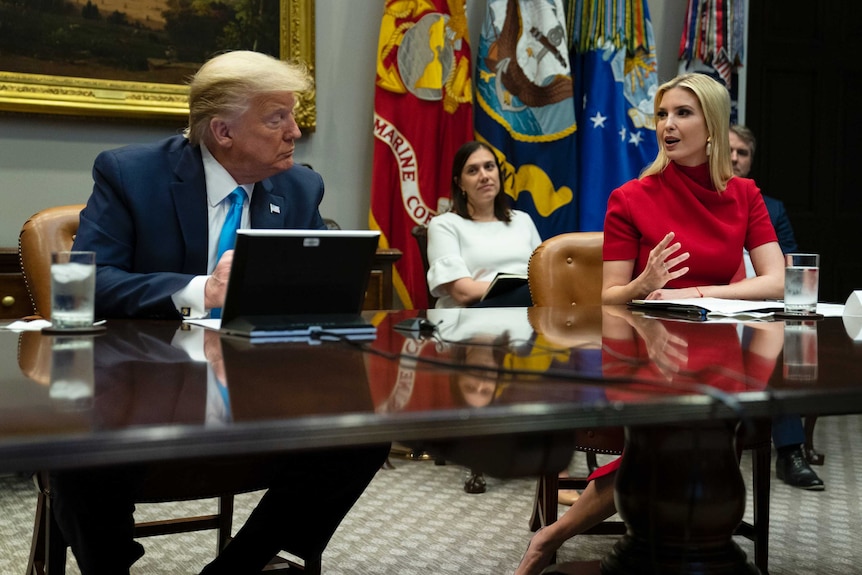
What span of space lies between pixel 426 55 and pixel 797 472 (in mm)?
2260

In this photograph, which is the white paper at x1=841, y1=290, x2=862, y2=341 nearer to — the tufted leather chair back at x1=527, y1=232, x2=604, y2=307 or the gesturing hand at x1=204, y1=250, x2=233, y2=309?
the tufted leather chair back at x1=527, y1=232, x2=604, y2=307

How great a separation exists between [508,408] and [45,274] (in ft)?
5.42

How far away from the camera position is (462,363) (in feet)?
3.70

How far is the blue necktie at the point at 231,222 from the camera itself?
80.6 inches

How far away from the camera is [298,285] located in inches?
57.9

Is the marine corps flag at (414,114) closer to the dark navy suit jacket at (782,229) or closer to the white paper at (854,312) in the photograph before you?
the dark navy suit jacket at (782,229)

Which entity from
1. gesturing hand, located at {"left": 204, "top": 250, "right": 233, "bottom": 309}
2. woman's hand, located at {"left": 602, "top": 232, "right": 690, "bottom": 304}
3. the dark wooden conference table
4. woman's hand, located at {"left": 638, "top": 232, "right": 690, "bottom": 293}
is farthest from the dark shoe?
gesturing hand, located at {"left": 204, "top": 250, "right": 233, "bottom": 309}

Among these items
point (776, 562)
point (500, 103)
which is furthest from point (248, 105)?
point (500, 103)

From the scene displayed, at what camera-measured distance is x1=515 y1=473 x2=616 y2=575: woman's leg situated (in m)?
1.89

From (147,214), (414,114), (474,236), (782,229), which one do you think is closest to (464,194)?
(474,236)

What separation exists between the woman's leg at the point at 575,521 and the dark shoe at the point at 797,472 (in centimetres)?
169

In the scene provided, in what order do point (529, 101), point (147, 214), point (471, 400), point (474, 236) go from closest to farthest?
1. point (471, 400)
2. point (147, 214)
3. point (474, 236)
4. point (529, 101)

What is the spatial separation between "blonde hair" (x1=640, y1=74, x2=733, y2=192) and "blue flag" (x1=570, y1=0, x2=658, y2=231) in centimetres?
158

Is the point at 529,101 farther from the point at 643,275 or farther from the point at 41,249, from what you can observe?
the point at 41,249
